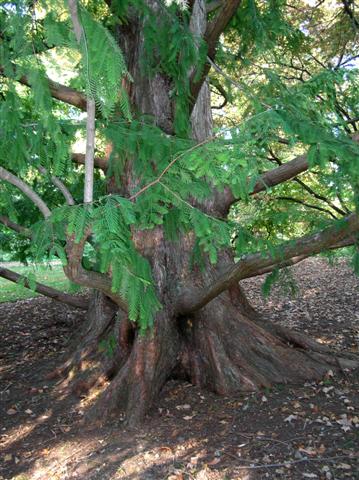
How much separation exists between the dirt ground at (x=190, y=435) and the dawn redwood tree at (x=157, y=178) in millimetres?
233

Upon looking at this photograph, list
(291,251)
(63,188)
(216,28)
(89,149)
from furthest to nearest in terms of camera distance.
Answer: (216,28) < (291,251) < (63,188) < (89,149)

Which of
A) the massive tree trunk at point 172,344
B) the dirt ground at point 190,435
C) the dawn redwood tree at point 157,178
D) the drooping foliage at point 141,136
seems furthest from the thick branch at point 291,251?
the dirt ground at point 190,435

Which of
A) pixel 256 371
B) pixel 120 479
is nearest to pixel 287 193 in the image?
pixel 256 371

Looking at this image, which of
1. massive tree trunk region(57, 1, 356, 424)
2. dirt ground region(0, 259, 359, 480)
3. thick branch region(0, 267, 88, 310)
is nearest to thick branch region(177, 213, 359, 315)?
massive tree trunk region(57, 1, 356, 424)

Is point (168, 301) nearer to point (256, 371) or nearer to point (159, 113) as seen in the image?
point (256, 371)

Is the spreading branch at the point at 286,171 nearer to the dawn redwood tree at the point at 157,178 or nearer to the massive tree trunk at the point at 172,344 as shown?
the dawn redwood tree at the point at 157,178

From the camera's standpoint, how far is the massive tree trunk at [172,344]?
181 inches

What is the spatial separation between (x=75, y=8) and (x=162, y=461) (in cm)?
346

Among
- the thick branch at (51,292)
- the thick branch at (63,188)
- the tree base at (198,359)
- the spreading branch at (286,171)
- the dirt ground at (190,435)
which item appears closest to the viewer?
the thick branch at (63,188)

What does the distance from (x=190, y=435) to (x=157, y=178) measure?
8.13 feet

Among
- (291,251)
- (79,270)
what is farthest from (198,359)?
(79,270)

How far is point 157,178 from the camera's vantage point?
10.3ft

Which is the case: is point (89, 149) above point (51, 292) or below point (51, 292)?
above

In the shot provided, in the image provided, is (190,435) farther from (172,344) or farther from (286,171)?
(286,171)
